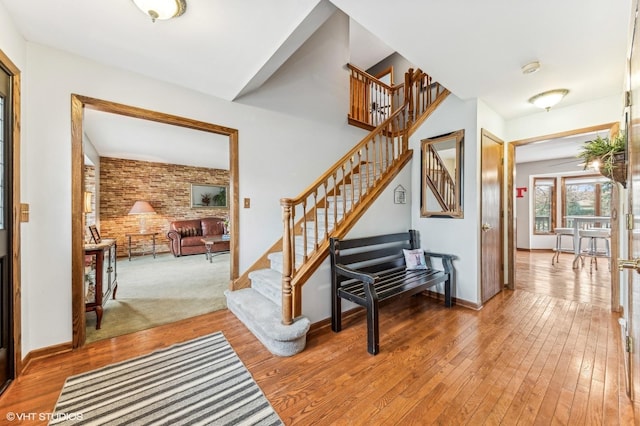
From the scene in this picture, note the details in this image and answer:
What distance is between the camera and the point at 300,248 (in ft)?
9.72

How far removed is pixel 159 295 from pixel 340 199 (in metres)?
2.78

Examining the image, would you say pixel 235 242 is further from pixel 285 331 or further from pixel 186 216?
pixel 186 216

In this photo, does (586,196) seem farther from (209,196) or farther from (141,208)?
(141,208)

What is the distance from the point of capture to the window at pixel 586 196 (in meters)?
6.24

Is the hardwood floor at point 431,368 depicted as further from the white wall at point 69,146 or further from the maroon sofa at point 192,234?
Answer: the maroon sofa at point 192,234

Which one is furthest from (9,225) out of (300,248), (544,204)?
(544,204)

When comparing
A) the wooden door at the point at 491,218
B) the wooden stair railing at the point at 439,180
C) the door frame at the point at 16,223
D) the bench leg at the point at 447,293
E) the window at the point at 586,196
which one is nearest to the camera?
the door frame at the point at 16,223

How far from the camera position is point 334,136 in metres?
4.04

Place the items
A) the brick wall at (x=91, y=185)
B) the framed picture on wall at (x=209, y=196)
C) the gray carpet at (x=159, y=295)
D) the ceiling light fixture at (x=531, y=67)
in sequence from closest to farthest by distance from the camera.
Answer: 1. the ceiling light fixture at (x=531, y=67)
2. the gray carpet at (x=159, y=295)
3. the brick wall at (x=91, y=185)
4. the framed picture on wall at (x=209, y=196)

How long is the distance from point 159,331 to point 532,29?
395 cm

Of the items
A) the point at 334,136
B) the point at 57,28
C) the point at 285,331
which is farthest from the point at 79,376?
the point at 334,136

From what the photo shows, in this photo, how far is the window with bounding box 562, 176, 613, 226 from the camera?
20.5 ft

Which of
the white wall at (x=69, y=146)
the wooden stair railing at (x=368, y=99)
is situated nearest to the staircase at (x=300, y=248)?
the white wall at (x=69, y=146)

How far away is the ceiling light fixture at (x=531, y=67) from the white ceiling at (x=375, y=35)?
0.05 m
